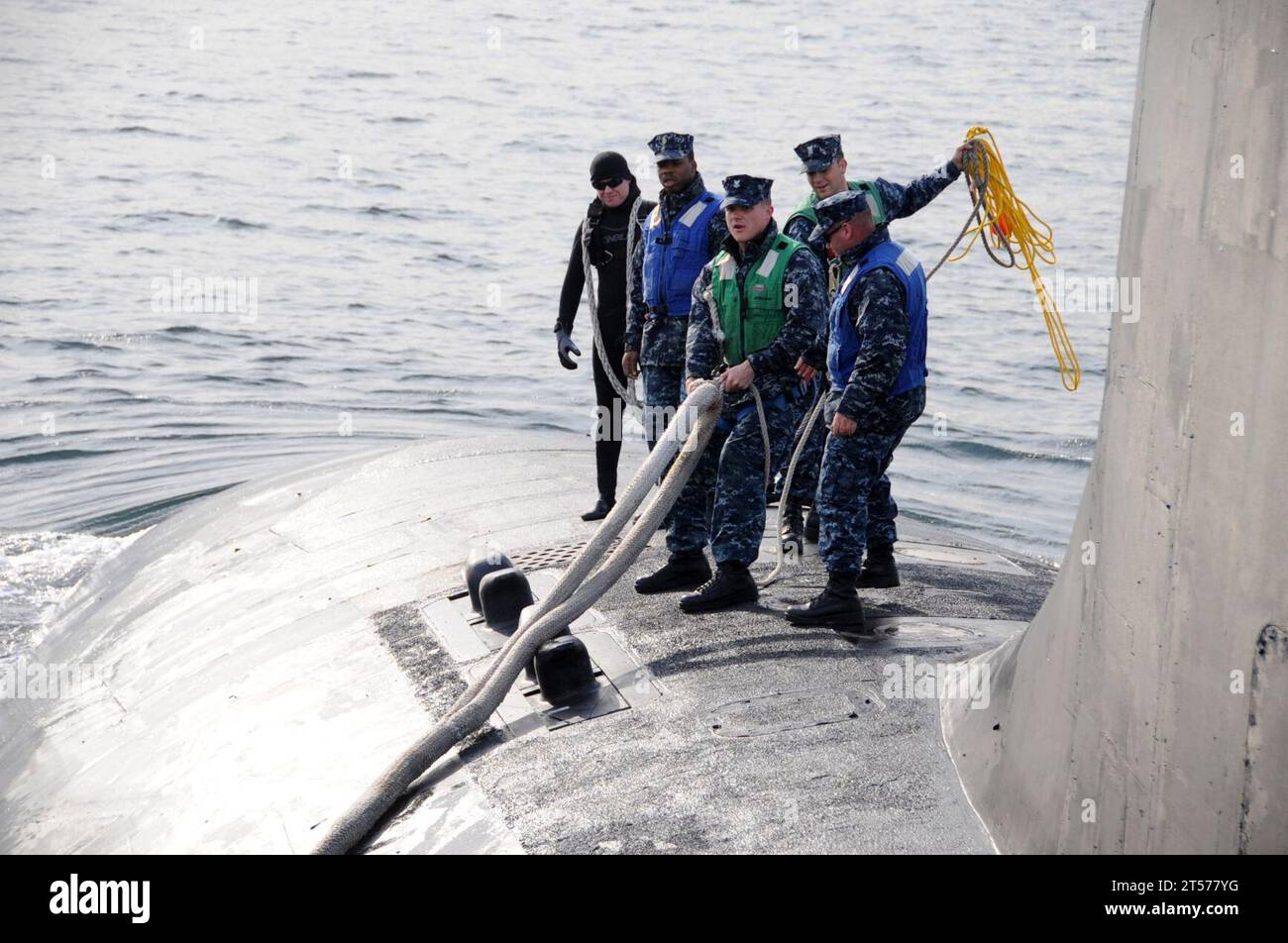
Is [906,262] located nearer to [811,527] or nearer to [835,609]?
[835,609]

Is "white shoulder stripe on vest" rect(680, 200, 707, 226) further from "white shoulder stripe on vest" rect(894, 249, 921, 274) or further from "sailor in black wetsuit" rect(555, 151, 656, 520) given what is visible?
"white shoulder stripe on vest" rect(894, 249, 921, 274)

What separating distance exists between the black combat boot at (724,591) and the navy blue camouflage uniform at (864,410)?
0.51 meters

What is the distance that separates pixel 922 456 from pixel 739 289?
11.6m

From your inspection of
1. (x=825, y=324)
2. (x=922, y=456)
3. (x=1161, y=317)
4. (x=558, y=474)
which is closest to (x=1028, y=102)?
(x=922, y=456)

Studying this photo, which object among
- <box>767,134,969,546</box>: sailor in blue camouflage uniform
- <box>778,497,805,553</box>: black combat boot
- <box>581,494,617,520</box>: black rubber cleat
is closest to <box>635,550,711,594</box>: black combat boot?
<box>767,134,969,546</box>: sailor in blue camouflage uniform

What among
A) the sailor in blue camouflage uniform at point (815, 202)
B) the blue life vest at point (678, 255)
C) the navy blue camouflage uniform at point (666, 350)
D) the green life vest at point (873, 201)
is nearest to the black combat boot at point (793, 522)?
the sailor in blue camouflage uniform at point (815, 202)

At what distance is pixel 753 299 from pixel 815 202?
1583 millimetres

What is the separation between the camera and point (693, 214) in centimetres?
869

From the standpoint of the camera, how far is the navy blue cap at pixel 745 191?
7.61 metres

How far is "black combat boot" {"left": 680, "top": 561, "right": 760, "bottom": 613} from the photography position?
7703mm

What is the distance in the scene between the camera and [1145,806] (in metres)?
4.40

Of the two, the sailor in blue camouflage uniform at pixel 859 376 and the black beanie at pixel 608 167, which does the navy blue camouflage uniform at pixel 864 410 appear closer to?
the sailor in blue camouflage uniform at pixel 859 376

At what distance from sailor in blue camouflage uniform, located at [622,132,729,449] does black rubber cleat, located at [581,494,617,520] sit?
1191 millimetres

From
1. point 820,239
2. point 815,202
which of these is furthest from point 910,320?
point 815,202
